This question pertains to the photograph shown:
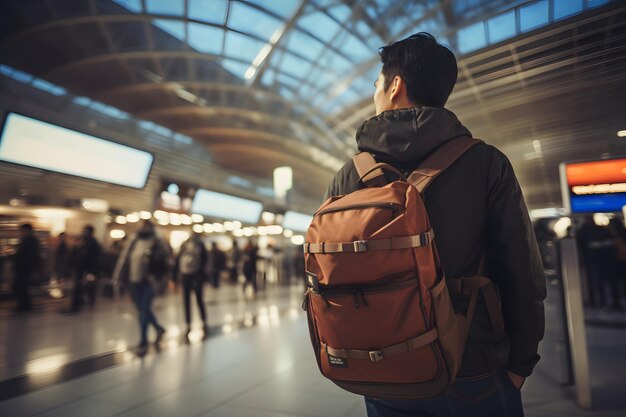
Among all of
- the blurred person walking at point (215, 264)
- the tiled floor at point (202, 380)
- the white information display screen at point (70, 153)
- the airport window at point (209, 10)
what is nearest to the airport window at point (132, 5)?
the airport window at point (209, 10)

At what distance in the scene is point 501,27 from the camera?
178 inches

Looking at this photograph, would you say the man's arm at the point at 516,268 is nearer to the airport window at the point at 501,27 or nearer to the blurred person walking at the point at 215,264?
the airport window at the point at 501,27

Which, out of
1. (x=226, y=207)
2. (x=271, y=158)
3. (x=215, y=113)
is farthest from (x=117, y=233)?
(x=271, y=158)

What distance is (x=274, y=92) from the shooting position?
17266mm

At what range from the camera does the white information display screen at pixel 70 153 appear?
18.5ft

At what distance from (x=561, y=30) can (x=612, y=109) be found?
0.82 metres

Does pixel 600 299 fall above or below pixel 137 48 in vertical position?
below

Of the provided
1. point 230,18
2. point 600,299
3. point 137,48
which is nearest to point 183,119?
point 137,48

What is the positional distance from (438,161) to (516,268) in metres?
0.39

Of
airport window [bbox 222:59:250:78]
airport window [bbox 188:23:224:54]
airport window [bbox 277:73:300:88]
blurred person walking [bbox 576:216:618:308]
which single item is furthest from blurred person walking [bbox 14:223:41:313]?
blurred person walking [bbox 576:216:618:308]

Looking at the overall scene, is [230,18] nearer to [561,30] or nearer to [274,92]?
[274,92]

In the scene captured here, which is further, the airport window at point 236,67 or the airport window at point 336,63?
the airport window at point 236,67

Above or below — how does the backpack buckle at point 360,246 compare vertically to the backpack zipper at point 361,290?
above

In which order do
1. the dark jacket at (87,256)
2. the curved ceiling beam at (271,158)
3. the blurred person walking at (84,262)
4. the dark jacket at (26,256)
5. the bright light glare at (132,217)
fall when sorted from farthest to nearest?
the bright light glare at (132,217)
the curved ceiling beam at (271,158)
the dark jacket at (87,256)
the blurred person walking at (84,262)
the dark jacket at (26,256)
